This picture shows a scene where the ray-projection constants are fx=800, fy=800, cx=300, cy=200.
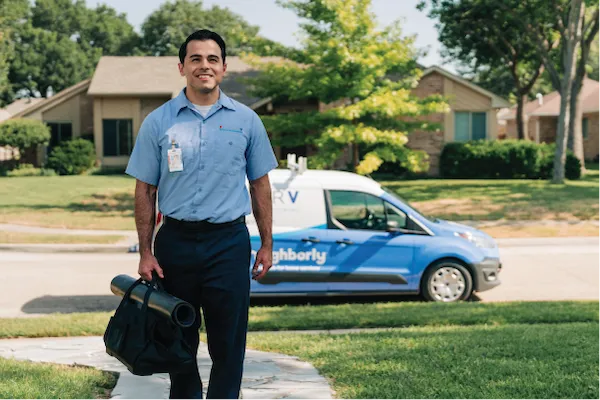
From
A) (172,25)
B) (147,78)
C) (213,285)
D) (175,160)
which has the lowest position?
(213,285)

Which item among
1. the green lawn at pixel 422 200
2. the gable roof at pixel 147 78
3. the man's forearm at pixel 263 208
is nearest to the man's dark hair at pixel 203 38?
the man's forearm at pixel 263 208

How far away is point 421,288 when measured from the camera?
991 centimetres

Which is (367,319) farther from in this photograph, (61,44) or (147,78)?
(61,44)

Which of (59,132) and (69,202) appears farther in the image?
(59,132)

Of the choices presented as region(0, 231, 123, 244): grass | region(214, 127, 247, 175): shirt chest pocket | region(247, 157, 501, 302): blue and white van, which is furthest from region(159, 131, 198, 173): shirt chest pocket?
region(0, 231, 123, 244): grass

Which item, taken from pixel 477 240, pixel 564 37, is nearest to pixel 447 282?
pixel 477 240

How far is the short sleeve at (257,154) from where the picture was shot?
4.11m

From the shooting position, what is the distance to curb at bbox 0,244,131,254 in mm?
14938

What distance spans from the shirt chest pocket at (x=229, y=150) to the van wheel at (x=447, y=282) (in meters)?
6.23

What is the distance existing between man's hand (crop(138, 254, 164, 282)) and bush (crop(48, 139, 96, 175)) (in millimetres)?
33614

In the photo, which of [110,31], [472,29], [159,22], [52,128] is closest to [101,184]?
[52,128]

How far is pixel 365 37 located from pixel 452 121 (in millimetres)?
12525

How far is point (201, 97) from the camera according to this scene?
157 inches

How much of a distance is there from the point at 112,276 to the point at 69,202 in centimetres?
1288
